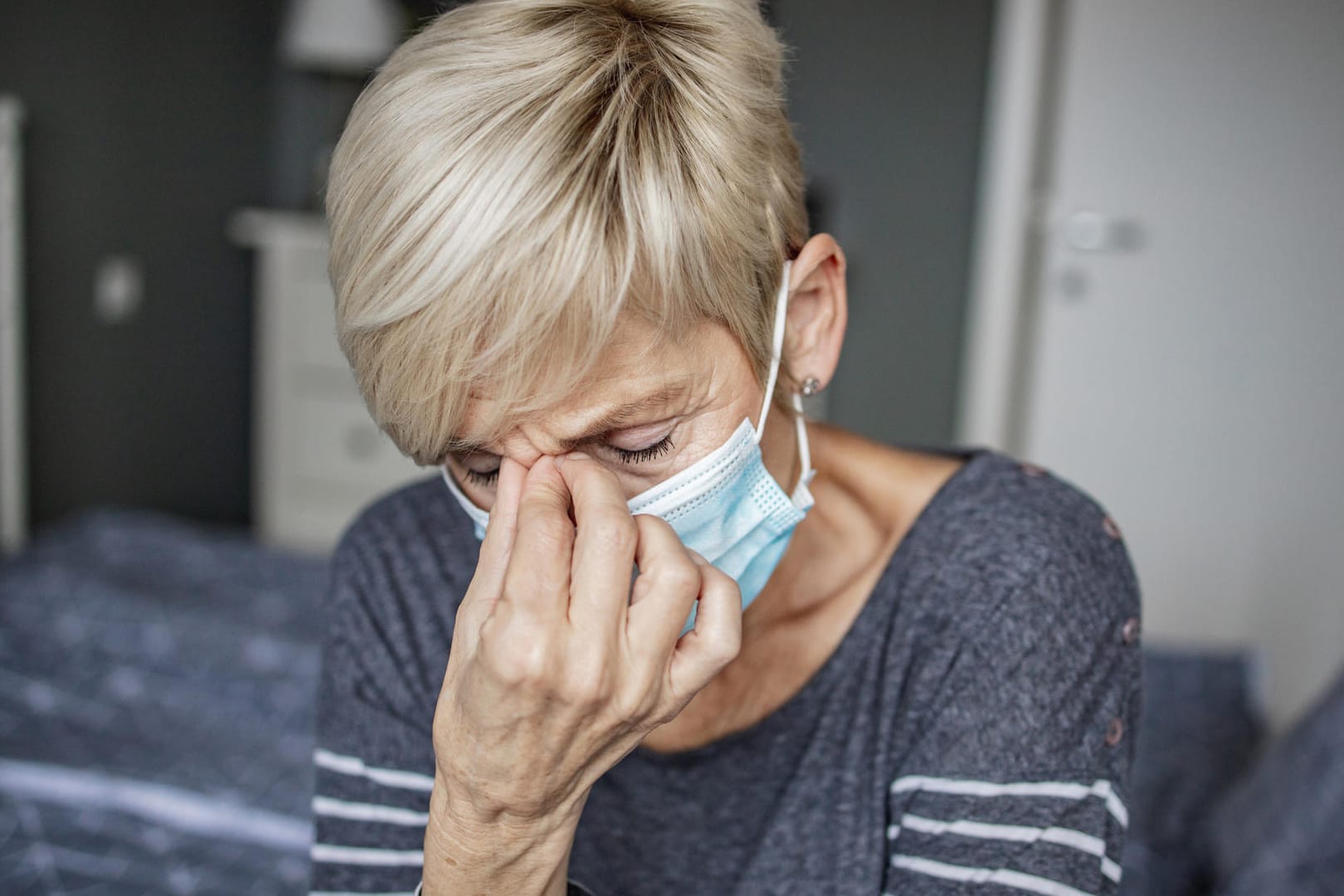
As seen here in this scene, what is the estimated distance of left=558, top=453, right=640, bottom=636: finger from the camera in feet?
2.05

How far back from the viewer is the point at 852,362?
376 centimetres

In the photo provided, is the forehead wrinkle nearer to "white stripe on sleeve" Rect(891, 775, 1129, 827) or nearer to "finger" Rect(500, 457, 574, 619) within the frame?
"finger" Rect(500, 457, 574, 619)

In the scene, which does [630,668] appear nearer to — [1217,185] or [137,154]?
[1217,185]

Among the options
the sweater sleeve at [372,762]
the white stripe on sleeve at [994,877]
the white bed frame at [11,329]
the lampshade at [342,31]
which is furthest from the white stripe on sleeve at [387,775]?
the lampshade at [342,31]

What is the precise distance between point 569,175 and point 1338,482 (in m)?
2.65

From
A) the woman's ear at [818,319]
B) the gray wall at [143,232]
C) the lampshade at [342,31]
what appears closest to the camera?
the woman's ear at [818,319]

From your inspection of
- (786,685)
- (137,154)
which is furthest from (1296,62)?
(137,154)

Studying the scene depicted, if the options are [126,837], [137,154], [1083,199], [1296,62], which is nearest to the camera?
[126,837]

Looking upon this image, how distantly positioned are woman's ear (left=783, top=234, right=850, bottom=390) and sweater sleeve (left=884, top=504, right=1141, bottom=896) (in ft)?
0.72

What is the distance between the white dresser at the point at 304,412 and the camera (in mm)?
3367

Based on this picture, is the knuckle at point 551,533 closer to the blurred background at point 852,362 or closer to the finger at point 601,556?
the finger at point 601,556

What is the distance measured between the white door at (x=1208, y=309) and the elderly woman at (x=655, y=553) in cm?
203

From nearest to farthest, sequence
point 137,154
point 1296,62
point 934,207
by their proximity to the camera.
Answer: point 1296,62 < point 137,154 < point 934,207

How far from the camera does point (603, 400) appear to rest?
71cm
